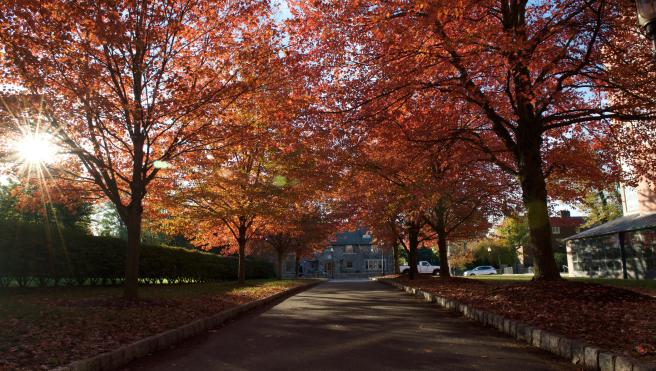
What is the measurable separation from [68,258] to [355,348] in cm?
1298

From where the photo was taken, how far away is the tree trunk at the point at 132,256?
1039 cm

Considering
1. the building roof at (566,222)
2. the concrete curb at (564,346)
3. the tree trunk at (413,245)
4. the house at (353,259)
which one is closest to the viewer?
the concrete curb at (564,346)

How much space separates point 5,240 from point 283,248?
24.5 meters

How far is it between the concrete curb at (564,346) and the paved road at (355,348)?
155 mm

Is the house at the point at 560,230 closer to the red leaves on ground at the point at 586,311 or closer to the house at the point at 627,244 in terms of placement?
the house at the point at 627,244

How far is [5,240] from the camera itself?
527 inches

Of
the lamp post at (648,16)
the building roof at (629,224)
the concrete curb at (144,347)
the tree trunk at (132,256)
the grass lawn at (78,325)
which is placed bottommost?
the concrete curb at (144,347)

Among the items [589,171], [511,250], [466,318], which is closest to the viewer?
[466,318]

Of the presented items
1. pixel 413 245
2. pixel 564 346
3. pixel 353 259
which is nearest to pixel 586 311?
pixel 564 346

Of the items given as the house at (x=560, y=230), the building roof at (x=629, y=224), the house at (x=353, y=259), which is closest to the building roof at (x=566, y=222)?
the house at (x=560, y=230)

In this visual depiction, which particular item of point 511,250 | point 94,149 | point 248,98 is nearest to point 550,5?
point 248,98

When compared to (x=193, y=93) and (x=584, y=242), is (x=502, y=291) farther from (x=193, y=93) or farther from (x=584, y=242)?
(x=584, y=242)

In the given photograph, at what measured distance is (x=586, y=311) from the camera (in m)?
7.79

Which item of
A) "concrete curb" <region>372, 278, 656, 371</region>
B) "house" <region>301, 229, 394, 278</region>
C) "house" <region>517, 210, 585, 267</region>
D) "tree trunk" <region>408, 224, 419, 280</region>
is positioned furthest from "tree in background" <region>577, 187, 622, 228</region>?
"concrete curb" <region>372, 278, 656, 371</region>
